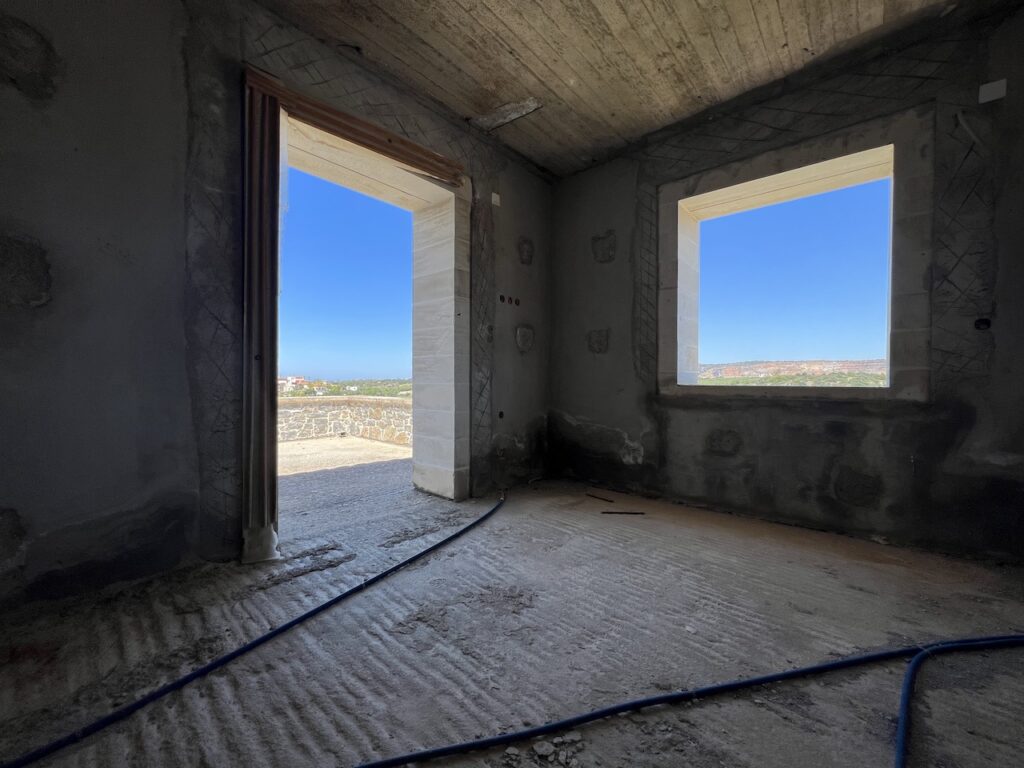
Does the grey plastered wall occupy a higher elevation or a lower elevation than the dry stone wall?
higher

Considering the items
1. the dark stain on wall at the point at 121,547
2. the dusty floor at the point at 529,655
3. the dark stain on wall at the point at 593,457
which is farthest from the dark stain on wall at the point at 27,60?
the dark stain on wall at the point at 593,457

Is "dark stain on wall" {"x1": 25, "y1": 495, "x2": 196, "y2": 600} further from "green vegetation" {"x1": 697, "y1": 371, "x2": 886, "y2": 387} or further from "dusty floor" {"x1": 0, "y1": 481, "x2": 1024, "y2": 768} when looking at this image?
"green vegetation" {"x1": 697, "y1": 371, "x2": 886, "y2": 387}

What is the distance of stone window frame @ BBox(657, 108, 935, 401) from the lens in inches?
96.0

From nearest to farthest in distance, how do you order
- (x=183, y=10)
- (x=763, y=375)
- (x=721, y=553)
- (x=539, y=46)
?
(x=183, y=10), (x=721, y=553), (x=539, y=46), (x=763, y=375)

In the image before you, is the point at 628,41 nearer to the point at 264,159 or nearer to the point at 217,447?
the point at 264,159

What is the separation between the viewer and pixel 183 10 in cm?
198

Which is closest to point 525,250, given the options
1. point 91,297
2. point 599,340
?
point 599,340

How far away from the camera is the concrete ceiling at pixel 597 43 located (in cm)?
226

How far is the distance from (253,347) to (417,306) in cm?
154

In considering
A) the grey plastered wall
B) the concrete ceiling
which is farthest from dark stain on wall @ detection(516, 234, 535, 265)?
the grey plastered wall

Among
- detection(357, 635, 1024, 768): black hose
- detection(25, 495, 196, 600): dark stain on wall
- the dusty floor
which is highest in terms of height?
detection(25, 495, 196, 600): dark stain on wall

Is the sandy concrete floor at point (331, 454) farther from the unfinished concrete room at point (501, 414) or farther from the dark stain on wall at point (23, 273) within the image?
the dark stain on wall at point (23, 273)

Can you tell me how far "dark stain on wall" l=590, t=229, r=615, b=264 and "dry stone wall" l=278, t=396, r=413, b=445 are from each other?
4186 mm

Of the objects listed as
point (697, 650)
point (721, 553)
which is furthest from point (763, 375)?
point (697, 650)
